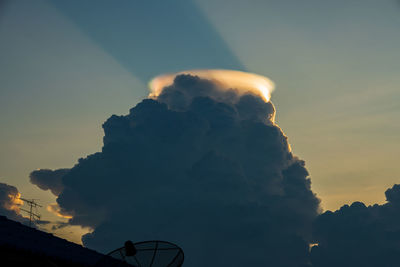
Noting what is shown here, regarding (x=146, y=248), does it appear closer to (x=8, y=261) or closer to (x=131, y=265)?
(x=131, y=265)

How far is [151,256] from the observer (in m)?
38.7

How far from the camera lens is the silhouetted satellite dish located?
3721 centimetres

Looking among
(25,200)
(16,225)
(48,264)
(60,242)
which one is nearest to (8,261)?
(48,264)

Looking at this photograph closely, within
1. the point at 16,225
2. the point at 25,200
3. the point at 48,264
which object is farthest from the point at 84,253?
the point at 25,200

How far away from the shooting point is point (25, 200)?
280ft

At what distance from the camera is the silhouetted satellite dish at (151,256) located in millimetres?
37213

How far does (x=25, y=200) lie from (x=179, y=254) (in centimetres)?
5650

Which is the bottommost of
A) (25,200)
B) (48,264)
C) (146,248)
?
(48,264)

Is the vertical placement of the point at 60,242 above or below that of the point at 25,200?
below

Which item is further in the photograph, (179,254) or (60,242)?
(60,242)

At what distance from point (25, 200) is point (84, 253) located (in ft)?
148

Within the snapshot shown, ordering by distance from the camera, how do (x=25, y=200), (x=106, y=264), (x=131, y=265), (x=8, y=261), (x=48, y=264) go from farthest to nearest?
(x=25, y=200) → (x=131, y=265) → (x=106, y=264) → (x=8, y=261) → (x=48, y=264)

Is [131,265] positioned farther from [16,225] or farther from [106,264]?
[16,225]

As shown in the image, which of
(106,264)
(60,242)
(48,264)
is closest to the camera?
(48,264)
